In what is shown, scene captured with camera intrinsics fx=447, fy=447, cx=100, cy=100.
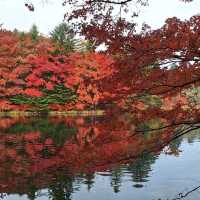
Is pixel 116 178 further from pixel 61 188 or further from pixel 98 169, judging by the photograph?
pixel 98 169

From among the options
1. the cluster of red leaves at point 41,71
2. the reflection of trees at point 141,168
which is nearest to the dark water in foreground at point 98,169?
the reflection of trees at point 141,168

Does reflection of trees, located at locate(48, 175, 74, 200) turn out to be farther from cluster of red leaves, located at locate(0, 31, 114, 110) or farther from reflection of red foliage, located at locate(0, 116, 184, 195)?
cluster of red leaves, located at locate(0, 31, 114, 110)

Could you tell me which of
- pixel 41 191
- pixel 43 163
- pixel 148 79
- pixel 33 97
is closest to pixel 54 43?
pixel 33 97

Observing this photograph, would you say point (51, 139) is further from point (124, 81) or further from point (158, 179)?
point (124, 81)

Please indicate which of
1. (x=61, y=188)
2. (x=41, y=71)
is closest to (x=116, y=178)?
(x=61, y=188)

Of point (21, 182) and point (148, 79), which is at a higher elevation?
point (148, 79)

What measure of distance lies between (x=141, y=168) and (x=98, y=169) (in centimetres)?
658

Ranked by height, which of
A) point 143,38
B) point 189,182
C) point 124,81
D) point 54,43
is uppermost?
point 54,43

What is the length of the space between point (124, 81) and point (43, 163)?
1146cm

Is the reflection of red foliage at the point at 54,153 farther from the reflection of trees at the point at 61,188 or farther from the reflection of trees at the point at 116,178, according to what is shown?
the reflection of trees at the point at 61,188

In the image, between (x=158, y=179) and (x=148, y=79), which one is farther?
(x=158, y=179)

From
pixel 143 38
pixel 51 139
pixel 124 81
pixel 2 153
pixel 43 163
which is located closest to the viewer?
pixel 143 38

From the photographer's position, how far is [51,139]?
28.2 m

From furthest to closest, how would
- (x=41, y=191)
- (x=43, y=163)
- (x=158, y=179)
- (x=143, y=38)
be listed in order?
(x=43, y=163), (x=158, y=179), (x=41, y=191), (x=143, y=38)
